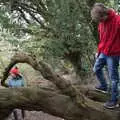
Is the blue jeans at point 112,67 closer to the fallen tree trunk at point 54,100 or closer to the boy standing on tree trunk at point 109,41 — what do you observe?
the boy standing on tree trunk at point 109,41

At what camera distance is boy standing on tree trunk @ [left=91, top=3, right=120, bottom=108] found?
5020 mm

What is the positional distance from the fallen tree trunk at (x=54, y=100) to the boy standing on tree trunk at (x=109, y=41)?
10.5 inches

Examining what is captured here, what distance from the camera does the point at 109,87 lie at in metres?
5.88

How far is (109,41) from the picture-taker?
5.21 metres

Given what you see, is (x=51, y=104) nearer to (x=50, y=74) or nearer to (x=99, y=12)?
(x=50, y=74)

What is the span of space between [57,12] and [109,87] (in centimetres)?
442

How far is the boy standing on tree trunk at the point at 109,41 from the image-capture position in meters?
5.02

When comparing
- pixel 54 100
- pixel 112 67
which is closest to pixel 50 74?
pixel 54 100

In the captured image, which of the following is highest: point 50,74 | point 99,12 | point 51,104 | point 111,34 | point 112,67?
point 99,12

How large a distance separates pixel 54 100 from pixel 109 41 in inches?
54.6

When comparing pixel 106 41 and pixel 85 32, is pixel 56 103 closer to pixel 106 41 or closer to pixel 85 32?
pixel 106 41

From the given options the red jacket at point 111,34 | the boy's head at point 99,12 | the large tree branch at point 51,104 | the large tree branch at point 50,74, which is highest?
the boy's head at point 99,12

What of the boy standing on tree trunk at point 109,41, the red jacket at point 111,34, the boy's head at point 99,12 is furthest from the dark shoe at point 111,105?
the boy's head at point 99,12

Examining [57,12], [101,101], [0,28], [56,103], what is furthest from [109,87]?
[0,28]
